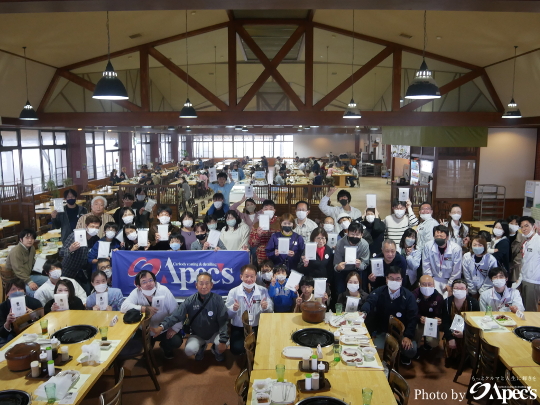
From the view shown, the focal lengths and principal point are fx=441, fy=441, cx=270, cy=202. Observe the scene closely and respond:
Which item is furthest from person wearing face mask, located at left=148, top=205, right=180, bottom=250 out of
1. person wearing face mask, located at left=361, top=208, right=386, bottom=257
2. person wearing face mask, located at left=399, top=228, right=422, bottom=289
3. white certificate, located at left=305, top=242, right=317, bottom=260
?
person wearing face mask, located at left=399, top=228, right=422, bottom=289

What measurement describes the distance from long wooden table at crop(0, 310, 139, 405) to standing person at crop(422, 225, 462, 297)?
4035 millimetres

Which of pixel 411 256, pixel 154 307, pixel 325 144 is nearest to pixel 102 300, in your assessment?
pixel 154 307

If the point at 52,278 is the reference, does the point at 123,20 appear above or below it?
above

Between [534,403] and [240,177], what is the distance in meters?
14.8

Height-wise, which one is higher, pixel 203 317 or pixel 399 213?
pixel 399 213

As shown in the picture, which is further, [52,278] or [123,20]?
[123,20]

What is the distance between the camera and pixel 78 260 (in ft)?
20.8

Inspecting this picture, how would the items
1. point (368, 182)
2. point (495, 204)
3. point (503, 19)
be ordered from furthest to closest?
point (368, 182), point (495, 204), point (503, 19)

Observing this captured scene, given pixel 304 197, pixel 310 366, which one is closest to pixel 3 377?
pixel 310 366

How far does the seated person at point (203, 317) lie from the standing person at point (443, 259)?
299 centimetres

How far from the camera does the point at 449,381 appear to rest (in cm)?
507

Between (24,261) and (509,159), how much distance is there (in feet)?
40.8

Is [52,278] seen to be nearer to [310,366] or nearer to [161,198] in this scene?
[310,366]

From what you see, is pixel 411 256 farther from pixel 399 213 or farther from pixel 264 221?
pixel 264 221
